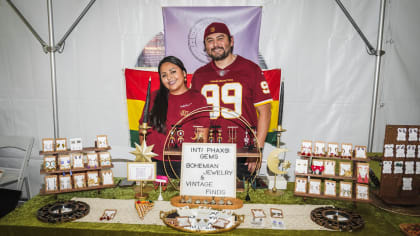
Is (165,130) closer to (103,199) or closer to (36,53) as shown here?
(103,199)

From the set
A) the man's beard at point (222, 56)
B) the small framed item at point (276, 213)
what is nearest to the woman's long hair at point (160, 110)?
the man's beard at point (222, 56)

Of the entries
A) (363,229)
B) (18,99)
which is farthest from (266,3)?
(18,99)

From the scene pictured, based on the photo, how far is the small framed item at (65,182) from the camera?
6.12ft

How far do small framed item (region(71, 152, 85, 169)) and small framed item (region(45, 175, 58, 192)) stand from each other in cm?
17

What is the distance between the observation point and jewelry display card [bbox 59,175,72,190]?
1.87 m

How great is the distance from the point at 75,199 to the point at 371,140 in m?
2.98

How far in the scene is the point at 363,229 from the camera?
1475mm

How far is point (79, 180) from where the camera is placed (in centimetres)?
190

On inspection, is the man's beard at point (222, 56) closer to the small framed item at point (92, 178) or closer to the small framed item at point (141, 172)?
the small framed item at point (141, 172)

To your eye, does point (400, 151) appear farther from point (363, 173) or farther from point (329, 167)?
point (329, 167)

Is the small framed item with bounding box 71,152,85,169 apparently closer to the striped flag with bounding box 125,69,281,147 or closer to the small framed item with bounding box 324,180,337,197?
the striped flag with bounding box 125,69,281,147

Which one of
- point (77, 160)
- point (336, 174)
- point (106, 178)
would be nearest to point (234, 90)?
point (336, 174)

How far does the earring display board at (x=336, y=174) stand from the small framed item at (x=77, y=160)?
167 cm

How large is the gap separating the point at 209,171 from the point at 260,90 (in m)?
1.26
